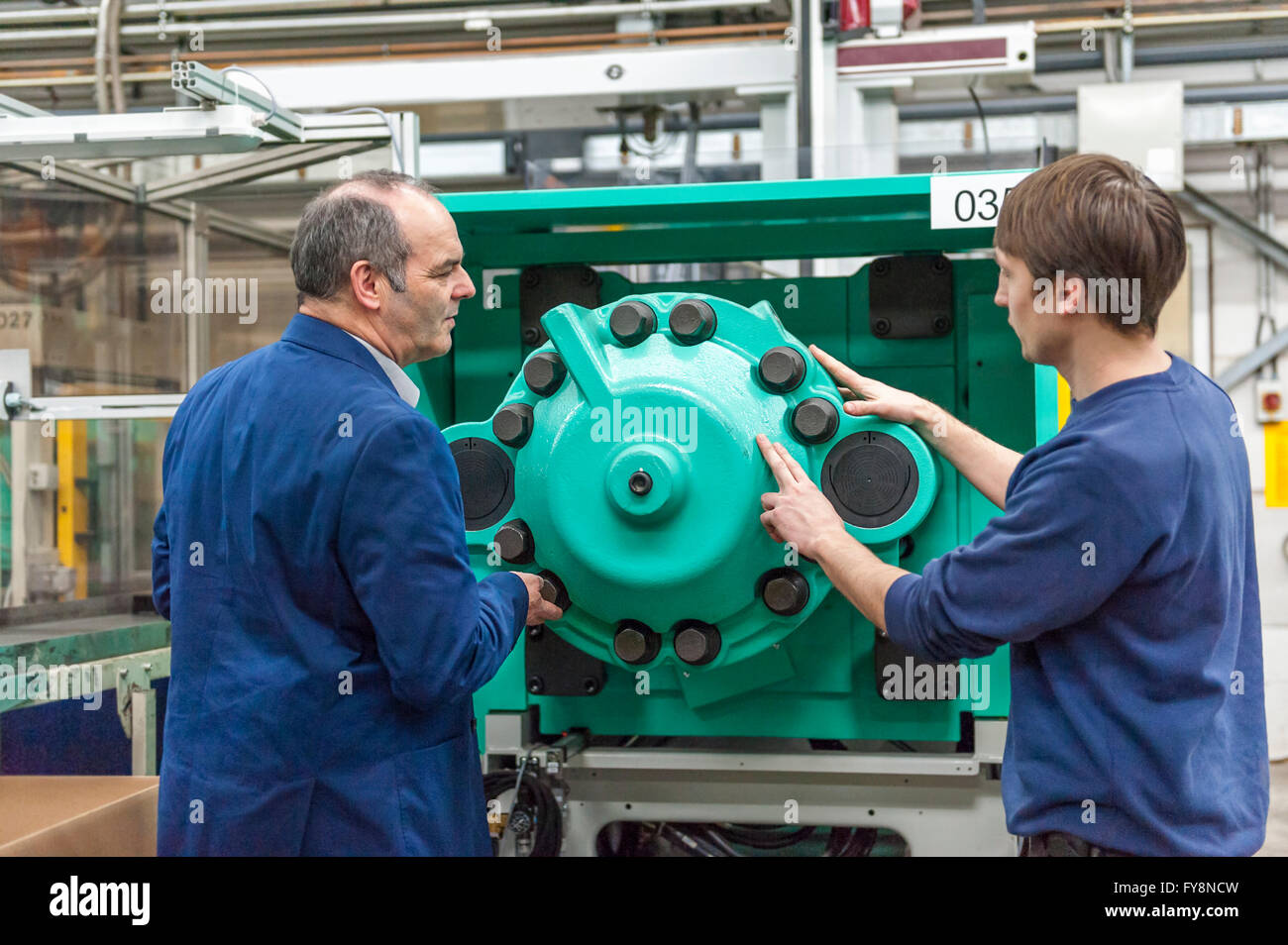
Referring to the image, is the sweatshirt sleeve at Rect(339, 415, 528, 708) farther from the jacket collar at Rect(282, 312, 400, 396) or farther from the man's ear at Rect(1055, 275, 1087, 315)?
the man's ear at Rect(1055, 275, 1087, 315)

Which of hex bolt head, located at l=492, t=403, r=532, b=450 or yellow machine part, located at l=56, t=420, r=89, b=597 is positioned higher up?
hex bolt head, located at l=492, t=403, r=532, b=450

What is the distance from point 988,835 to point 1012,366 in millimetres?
731

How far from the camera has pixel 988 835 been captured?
1735 mm

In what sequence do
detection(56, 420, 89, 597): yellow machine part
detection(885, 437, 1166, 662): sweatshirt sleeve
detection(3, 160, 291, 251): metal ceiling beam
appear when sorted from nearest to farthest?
1. detection(885, 437, 1166, 662): sweatshirt sleeve
2. detection(3, 160, 291, 251): metal ceiling beam
3. detection(56, 420, 89, 597): yellow machine part

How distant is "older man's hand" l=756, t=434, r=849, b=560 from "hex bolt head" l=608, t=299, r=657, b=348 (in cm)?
22

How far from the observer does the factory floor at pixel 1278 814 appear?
3.80 meters

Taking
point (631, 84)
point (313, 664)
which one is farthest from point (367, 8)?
point (313, 664)

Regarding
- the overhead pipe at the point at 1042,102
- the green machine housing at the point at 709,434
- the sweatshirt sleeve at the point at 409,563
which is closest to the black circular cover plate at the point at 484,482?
the green machine housing at the point at 709,434

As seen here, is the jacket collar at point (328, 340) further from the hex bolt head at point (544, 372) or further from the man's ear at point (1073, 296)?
the man's ear at point (1073, 296)

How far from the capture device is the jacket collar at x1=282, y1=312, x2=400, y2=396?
4.33ft

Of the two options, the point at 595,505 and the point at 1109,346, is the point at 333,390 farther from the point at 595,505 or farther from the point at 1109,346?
the point at 1109,346

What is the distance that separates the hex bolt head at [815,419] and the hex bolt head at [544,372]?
13.2 inches

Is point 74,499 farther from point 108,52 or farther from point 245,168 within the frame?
point 108,52

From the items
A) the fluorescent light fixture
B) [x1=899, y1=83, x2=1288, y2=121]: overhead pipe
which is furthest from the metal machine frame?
[x1=899, y1=83, x2=1288, y2=121]: overhead pipe
